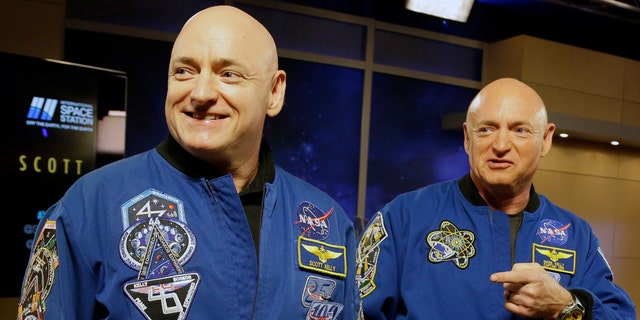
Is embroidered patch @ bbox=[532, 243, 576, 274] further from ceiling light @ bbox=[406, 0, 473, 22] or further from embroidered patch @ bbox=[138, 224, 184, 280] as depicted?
ceiling light @ bbox=[406, 0, 473, 22]

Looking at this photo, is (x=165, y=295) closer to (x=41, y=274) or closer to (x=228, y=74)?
(x=41, y=274)

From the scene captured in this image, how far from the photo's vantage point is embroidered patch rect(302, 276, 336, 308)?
1225mm

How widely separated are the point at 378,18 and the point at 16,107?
313 cm

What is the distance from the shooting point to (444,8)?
15.0 feet

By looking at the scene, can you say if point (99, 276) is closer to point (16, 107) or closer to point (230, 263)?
point (230, 263)

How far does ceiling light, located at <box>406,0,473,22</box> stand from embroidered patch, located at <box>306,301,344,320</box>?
3583 millimetres

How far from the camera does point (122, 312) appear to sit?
105 cm

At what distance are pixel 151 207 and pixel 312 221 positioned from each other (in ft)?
1.15

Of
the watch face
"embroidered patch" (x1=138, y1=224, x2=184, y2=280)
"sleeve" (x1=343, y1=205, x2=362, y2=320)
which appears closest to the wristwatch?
the watch face

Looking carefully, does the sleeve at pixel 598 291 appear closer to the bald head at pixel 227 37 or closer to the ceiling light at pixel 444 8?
the bald head at pixel 227 37

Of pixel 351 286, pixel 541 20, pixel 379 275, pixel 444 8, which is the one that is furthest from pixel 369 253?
pixel 541 20

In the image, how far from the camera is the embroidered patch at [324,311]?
48.3 inches

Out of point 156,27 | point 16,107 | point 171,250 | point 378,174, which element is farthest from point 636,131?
point 171,250

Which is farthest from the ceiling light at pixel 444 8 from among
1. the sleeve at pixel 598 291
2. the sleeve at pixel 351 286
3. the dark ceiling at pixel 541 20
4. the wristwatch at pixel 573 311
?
the sleeve at pixel 351 286
